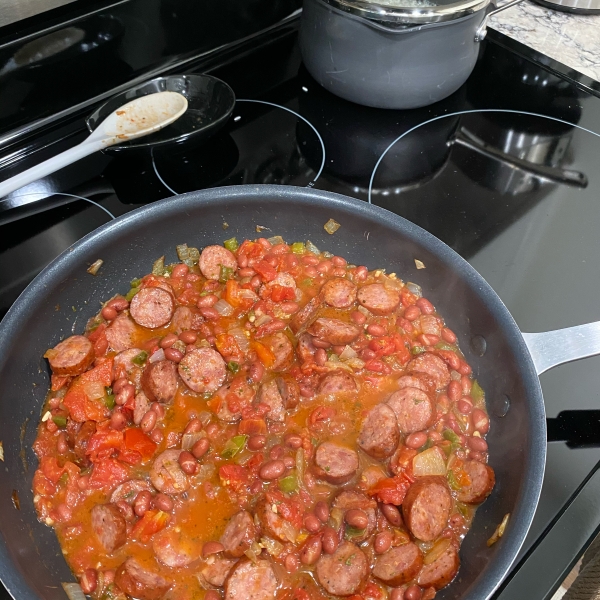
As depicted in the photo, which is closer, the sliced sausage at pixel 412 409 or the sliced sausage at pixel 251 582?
the sliced sausage at pixel 251 582

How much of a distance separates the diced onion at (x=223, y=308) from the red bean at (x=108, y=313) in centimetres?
50

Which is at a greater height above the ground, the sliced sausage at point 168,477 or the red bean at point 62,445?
the red bean at point 62,445

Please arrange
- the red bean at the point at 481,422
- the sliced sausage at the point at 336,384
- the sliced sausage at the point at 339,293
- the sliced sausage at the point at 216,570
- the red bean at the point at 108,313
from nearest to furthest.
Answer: the sliced sausage at the point at 216,570
the red bean at the point at 481,422
the sliced sausage at the point at 336,384
the red bean at the point at 108,313
the sliced sausage at the point at 339,293

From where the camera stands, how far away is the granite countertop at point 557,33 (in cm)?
421

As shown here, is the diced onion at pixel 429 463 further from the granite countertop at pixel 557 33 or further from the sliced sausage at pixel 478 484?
the granite countertop at pixel 557 33

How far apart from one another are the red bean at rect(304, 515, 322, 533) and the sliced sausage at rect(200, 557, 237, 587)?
0.31 meters

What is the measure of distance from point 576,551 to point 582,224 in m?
1.89

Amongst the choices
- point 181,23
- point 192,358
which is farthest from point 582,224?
point 181,23

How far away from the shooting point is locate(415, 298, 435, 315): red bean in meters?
2.84

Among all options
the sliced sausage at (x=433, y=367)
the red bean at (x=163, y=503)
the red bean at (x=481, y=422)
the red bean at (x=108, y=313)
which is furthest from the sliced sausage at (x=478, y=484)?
the red bean at (x=108, y=313)

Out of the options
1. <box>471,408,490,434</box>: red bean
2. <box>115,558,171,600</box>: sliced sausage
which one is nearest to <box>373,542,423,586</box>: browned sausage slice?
<box>471,408,490,434</box>: red bean

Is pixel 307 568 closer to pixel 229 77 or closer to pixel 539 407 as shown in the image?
pixel 539 407

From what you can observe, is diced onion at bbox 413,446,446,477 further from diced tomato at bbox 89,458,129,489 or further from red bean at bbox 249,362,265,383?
diced tomato at bbox 89,458,129,489

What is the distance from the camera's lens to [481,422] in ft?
8.14
